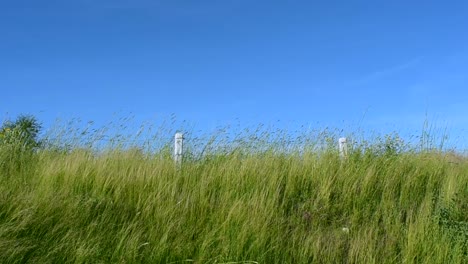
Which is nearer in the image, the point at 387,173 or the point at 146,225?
the point at 146,225

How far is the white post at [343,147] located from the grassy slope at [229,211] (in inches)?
16.9

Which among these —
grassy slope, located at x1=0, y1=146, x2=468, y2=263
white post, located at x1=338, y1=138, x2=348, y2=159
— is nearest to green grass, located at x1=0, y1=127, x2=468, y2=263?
grassy slope, located at x1=0, y1=146, x2=468, y2=263

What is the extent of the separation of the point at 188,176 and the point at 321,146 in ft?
9.38

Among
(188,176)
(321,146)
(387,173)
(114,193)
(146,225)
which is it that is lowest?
(146,225)

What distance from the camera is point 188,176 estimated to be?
5.88 metres

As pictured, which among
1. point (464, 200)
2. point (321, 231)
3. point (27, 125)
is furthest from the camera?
point (27, 125)

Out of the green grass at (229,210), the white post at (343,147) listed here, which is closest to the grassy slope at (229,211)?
the green grass at (229,210)

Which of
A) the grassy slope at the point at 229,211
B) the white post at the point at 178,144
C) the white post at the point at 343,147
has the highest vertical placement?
the white post at the point at 343,147

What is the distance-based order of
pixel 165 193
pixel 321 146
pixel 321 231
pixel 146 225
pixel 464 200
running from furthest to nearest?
pixel 321 146 < pixel 464 200 < pixel 165 193 < pixel 321 231 < pixel 146 225

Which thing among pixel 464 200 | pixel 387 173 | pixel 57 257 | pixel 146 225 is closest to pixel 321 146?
pixel 387 173

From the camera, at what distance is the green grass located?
4.00m

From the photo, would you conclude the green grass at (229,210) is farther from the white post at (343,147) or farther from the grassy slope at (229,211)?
the white post at (343,147)

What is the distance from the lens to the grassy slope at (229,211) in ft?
13.1

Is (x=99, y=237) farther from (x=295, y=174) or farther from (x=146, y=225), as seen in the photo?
(x=295, y=174)
